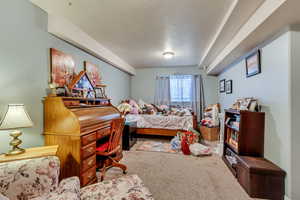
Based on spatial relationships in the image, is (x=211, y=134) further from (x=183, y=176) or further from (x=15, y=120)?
(x=15, y=120)

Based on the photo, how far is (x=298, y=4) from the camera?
129 cm

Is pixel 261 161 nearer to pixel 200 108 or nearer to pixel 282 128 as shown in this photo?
pixel 282 128

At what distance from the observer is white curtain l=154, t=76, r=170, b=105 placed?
5449mm

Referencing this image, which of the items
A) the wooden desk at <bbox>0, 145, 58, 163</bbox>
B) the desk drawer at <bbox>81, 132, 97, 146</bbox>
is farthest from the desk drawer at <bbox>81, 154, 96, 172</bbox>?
the wooden desk at <bbox>0, 145, 58, 163</bbox>

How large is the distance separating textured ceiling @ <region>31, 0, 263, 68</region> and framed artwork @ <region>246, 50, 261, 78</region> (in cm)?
56

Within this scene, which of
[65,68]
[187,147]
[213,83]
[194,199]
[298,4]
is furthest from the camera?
[213,83]

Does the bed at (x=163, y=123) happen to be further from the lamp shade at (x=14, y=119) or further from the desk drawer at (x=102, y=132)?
the lamp shade at (x=14, y=119)

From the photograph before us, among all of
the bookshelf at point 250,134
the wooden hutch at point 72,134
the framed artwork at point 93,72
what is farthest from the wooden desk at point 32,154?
the bookshelf at point 250,134

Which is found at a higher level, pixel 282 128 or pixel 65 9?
pixel 65 9

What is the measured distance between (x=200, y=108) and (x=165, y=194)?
3.94 metres

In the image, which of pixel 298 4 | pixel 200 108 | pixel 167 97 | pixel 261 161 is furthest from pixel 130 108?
pixel 298 4

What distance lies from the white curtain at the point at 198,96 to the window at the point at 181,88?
15 cm

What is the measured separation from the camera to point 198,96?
5.17 meters

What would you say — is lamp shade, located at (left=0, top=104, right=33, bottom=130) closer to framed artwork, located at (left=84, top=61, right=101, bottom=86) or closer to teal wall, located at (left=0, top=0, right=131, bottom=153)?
teal wall, located at (left=0, top=0, right=131, bottom=153)
